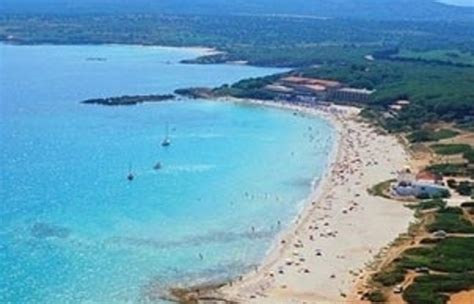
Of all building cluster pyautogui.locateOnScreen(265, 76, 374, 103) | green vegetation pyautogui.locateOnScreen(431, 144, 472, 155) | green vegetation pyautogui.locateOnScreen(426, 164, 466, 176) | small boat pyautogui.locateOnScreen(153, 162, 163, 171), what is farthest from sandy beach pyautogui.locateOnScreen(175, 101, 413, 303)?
building cluster pyautogui.locateOnScreen(265, 76, 374, 103)

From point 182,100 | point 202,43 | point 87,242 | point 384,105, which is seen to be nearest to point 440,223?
point 87,242

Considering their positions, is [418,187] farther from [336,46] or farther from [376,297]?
[336,46]

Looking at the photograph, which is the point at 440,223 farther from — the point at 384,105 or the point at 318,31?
the point at 318,31

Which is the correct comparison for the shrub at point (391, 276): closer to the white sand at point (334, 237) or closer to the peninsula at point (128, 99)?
the white sand at point (334, 237)

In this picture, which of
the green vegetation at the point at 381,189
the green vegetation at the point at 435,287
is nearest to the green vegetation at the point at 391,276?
the green vegetation at the point at 435,287

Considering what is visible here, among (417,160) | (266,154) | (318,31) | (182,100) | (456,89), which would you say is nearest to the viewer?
(417,160)
